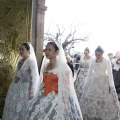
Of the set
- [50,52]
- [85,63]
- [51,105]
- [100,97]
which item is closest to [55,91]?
[51,105]

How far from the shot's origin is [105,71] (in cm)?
560

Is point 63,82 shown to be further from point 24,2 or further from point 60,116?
point 24,2

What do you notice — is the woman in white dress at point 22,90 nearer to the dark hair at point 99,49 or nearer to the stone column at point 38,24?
the dark hair at point 99,49

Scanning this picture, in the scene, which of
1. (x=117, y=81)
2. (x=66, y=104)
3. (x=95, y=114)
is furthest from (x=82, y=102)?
(x=117, y=81)

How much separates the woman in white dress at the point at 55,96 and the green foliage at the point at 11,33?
1.89 meters

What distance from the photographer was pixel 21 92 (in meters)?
4.38

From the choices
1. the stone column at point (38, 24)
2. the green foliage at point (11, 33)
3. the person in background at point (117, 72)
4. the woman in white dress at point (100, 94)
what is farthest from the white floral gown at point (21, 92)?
the person in background at point (117, 72)

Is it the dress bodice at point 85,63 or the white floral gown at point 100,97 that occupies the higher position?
the dress bodice at point 85,63

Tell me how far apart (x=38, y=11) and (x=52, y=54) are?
2921 mm

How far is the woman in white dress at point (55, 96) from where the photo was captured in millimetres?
3425

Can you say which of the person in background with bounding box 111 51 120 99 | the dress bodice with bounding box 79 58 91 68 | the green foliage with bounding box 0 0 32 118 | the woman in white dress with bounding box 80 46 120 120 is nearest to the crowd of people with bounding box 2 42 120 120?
the woman in white dress with bounding box 80 46 120 120

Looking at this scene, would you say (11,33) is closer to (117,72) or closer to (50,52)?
(50,52)

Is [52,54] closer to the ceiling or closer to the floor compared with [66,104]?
closer to the ceiling

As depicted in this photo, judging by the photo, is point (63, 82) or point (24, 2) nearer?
point (63, 82)
